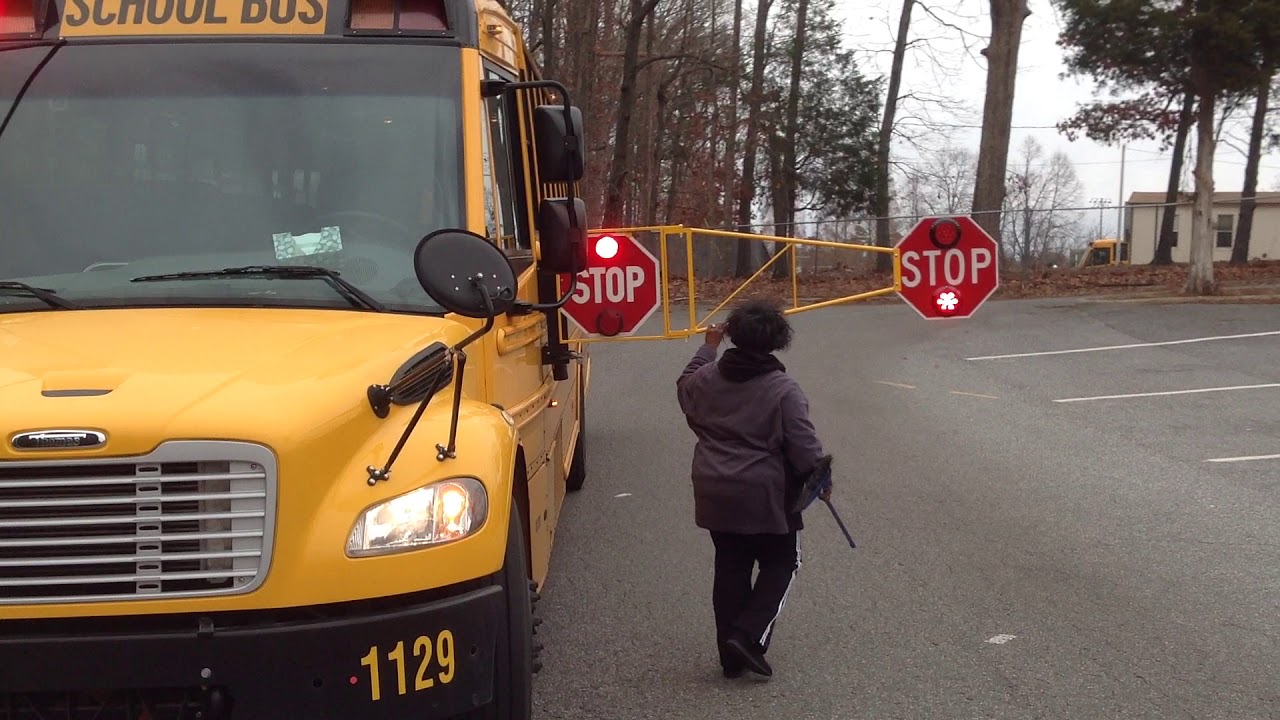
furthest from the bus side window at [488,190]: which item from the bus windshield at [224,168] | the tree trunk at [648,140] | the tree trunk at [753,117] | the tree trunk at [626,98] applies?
the tree trunk at [648,140]

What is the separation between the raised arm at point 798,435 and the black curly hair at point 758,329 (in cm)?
19

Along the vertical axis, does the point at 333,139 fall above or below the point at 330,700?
above

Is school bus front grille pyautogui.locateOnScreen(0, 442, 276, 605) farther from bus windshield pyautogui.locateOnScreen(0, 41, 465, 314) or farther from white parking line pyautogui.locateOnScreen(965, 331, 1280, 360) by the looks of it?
white parking line pyautogui.locateOnScreen(965, 331, 1280, 360)

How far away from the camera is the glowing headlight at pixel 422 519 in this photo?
10.9ft

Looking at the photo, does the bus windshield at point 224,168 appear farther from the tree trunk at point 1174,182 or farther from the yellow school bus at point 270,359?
the tree trunk at point 1174,182

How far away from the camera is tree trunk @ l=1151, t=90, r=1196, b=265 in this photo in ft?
87.8

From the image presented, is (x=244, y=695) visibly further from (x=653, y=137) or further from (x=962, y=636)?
(x=653, y=137)

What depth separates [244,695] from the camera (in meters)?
3.22

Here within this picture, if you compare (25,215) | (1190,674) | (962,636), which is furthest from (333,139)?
(1190,674)

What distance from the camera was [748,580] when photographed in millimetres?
5430

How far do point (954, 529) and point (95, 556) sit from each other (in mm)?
5629

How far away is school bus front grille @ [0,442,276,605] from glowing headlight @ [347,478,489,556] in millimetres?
248

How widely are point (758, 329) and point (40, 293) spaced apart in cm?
265

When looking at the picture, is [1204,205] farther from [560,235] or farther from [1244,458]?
[560,235]
